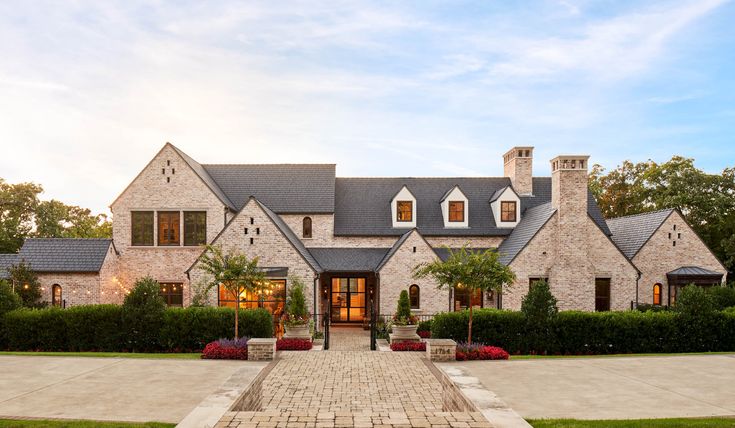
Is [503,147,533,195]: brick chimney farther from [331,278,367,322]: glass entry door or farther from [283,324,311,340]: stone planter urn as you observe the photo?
[283,324,311,340]: stone planter urn

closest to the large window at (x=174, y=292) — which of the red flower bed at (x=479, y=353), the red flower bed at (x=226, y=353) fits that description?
the red flower bed at (x=226, y=353)

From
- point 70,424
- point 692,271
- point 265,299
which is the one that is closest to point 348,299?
point 265,299

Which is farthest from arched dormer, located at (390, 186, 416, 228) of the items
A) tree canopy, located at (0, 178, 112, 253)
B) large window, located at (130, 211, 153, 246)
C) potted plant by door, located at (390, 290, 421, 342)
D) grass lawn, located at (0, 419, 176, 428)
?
tree canopy, located at (0, 178, 112, 253)

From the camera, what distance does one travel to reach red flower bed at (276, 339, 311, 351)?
1852cm

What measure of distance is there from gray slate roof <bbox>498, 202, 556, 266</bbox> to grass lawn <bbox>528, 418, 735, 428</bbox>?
17068 millimetres

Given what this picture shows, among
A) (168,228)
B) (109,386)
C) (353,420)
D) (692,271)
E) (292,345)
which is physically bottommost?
(292,345)

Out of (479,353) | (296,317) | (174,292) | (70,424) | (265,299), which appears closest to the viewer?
(70,424)

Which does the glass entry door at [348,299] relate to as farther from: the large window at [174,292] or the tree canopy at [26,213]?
the tree canopy at [26,213]

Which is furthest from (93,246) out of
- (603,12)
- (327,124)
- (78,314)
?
(603,12)

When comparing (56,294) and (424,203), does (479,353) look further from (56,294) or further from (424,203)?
(56,294)

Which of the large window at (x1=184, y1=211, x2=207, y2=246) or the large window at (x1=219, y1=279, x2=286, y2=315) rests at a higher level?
the large window at (x1=184, y1=211, x2=207, y2=246)

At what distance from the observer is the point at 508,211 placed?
31.7 metres

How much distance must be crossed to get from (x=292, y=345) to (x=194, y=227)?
544 inches

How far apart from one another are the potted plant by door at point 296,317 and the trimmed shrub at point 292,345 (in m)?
0.93
